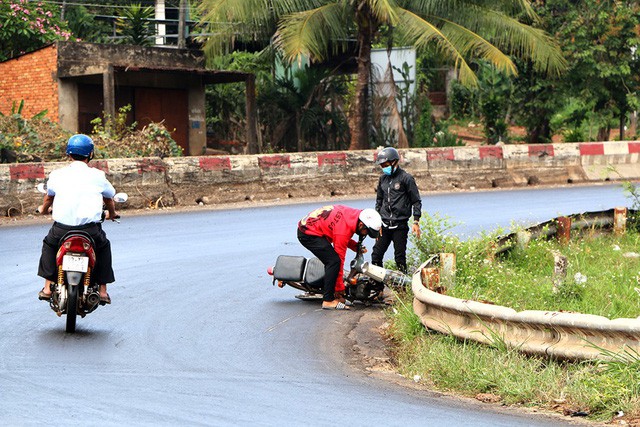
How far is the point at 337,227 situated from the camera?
10.1 meters

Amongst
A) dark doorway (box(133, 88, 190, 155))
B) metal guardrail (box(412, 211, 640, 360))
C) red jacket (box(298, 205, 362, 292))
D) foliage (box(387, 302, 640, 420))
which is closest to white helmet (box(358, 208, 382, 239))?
red jacket (box(298, 205, 362, 292))

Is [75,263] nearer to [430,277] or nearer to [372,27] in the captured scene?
[430,277]

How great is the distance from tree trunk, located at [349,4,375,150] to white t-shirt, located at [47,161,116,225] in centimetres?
1914

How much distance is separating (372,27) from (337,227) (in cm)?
1864

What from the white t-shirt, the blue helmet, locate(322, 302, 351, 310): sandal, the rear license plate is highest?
the blue helmet

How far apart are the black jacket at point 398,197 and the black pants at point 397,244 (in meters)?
0.08

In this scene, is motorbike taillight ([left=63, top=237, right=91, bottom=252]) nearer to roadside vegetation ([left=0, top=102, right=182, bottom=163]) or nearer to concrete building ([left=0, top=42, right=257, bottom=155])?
roadside vegetation ([left=0, top=102, right=182, bottom=163])

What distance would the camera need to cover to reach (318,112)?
3347 cm

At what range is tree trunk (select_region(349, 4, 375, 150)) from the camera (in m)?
27.7

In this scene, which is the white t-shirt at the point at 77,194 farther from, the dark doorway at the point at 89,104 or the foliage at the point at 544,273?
the dark doorway at the point at 89,104

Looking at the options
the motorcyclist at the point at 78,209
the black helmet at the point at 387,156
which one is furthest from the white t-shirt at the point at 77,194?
the black helmet at the point at 387,156

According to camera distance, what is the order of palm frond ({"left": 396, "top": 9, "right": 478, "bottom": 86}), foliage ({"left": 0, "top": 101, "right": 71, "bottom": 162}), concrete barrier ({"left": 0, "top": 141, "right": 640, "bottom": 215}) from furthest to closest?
palm frond ({"left": 396, "top": 9, "right": 478, "bottom": 86}), foliage ({"left": 0, "top": 101, "right": 71, "bottom": 162}), concrete barrier ({"left": 0, "top": 141, "right": 640, "bottom": 215})

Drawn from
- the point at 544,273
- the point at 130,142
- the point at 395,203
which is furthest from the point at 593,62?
the point at 395,203

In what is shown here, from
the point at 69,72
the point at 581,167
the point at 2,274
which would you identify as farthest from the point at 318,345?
the point at 69,72
